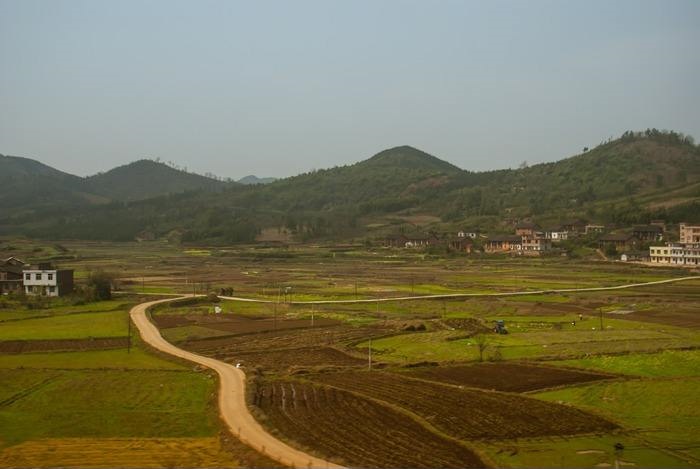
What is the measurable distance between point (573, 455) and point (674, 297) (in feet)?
118

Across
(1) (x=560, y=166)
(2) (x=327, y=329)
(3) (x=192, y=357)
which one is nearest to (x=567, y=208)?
(1) (x=560, y=166)

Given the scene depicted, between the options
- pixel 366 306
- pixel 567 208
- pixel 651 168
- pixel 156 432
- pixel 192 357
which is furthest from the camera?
pixel 651 168

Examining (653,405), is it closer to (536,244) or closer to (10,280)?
(10,280)

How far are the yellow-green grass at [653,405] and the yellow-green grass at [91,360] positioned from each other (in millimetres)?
14866

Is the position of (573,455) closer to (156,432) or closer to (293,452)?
(293,452)

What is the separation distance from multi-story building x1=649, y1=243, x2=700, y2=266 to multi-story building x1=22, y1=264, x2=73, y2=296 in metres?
60.8

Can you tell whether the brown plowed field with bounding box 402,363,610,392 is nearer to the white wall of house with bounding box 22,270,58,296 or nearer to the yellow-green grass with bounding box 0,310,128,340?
the yellow-green grass with bounding box 0,310,128,340

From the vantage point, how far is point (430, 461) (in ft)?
54.1

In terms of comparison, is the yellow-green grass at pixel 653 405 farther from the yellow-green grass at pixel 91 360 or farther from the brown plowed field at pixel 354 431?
the yellow-green grass at pixel 91 360

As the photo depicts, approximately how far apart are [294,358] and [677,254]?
60.3 metres

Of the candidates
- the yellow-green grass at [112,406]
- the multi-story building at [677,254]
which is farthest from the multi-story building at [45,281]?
the multi-story building at [677,254]

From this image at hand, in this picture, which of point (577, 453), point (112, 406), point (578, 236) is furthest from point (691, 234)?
point (112, 406)

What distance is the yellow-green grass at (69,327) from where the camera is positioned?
1334 inches

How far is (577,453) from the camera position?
57.9 ft
